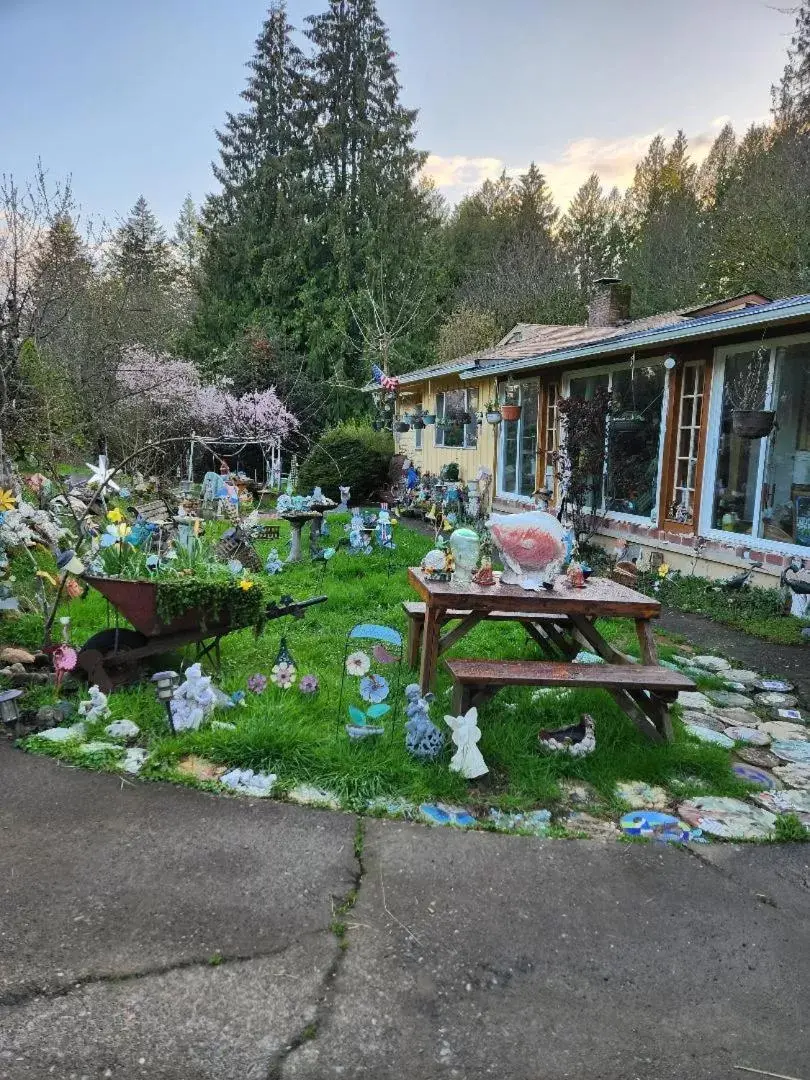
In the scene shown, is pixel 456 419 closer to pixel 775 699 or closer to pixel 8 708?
pixel 775 699

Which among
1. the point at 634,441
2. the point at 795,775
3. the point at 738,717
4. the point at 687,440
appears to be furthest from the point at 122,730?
the point at 634,441

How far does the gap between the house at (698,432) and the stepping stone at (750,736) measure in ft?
10.3

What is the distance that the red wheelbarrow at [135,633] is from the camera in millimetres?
4172

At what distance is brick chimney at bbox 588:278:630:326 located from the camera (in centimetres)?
1310

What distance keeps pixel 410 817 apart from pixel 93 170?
12.7 metres

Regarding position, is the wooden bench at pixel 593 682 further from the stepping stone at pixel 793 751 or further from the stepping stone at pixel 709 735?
the stepping stone at pixel 793 751

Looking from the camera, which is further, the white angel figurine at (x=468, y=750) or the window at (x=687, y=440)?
the window at (x=687, y=440)

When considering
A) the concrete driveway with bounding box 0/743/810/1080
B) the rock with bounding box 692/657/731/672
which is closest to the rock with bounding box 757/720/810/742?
the rock with bounding box 692/657/731/672

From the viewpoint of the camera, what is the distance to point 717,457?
7.90 metres

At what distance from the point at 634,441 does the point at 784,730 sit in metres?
5.47

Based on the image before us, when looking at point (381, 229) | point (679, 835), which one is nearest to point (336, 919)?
point (679, 835)

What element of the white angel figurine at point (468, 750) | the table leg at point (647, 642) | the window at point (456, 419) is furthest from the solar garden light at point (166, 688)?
the window at point (456, 419)

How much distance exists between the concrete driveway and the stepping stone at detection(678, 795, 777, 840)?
0.13 m

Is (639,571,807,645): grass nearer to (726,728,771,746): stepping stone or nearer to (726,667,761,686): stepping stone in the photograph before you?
(726,667,761,686): stepping stone
